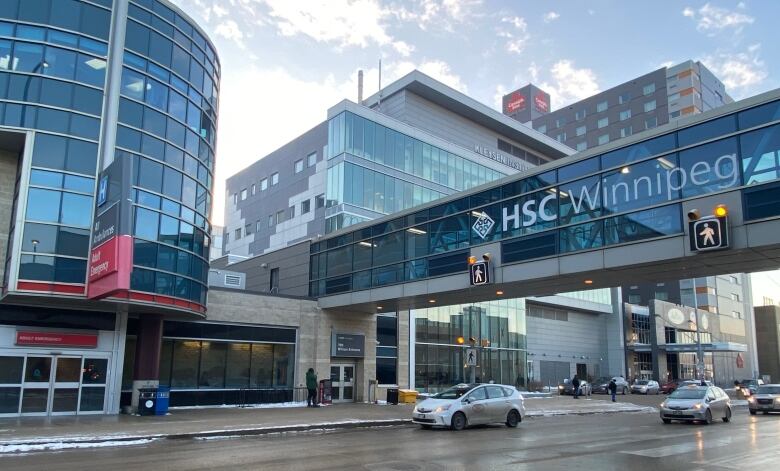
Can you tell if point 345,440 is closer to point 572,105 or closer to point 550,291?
point 550,291

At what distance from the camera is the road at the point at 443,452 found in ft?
38.5

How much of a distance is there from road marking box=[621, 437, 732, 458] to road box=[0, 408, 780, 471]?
0.02m

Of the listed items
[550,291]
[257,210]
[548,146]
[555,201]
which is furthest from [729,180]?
[548,146]

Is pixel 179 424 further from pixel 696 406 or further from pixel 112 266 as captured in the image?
pixel 696 406

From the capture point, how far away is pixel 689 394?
2256 cm

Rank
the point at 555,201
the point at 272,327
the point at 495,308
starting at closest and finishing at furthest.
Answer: the point at 555,201
the point at 272,327
the point at 495,308

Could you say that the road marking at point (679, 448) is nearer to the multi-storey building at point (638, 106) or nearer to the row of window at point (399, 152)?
the row of window at point (399, 152)

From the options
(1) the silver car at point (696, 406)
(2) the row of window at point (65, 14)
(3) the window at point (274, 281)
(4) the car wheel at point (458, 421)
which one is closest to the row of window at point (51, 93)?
(2) the row of window at point (65, 14)

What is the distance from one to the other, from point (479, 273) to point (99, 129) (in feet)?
47.0

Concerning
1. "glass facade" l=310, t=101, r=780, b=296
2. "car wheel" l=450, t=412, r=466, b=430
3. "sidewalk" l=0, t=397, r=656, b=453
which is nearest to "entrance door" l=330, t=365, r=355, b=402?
"sidewalk" l=0, t=397, r=656, b=453

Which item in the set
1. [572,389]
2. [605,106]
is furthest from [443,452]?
[605,106]

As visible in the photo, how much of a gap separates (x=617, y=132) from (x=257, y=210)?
72980 mm

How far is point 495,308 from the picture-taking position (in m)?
48.0

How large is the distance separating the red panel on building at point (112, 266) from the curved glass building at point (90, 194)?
4 cm
